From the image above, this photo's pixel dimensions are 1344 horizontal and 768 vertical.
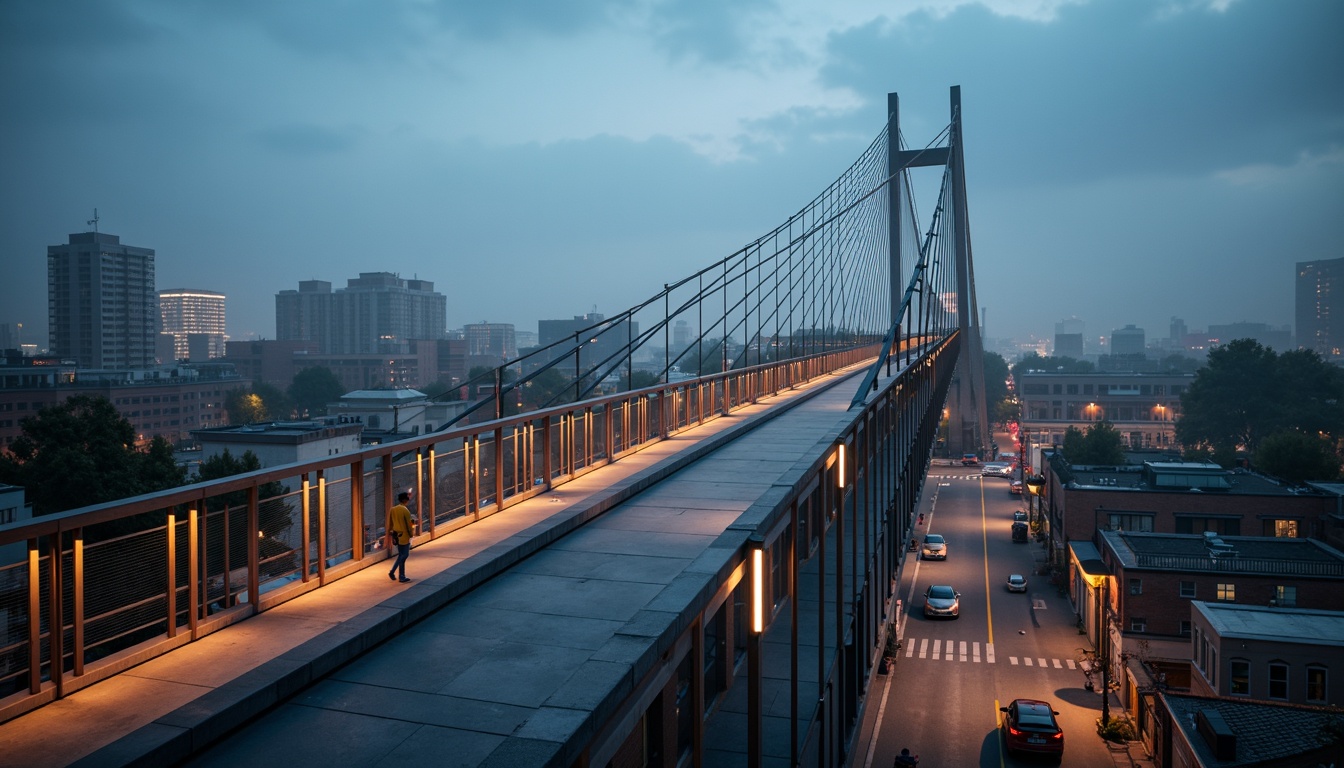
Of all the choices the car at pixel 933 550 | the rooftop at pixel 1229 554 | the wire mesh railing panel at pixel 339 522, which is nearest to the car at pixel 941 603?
the rooftop at pixel 1229 554

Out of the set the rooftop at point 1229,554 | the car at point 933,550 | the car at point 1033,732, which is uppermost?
the rooftop at point 1229,554

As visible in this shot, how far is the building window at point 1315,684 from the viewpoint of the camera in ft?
82.7

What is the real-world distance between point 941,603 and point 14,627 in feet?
117

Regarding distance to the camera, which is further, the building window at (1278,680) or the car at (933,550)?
the car at (933,550)

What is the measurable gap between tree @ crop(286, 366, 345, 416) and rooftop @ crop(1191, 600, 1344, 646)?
100121mm

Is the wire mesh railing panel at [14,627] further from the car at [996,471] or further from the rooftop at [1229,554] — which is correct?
the car at [996,471]

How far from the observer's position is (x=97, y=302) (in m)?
116

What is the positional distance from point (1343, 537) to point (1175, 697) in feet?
66.3

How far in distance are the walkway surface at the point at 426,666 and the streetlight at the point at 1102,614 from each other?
72.1 ft

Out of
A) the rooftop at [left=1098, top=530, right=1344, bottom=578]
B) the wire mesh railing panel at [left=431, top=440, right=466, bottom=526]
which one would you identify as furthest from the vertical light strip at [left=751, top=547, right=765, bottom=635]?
the rooftop at [left=1098, top=530, right=1344, bottom=578]

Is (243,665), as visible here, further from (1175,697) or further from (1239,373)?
(1239,373)

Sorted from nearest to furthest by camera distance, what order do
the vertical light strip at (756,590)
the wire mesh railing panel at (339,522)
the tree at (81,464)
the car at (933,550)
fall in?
the vertical light strip at (756,590) < the wire mesh railing panel at (339,522) < the tree at (81,464) < the car at (933,550)

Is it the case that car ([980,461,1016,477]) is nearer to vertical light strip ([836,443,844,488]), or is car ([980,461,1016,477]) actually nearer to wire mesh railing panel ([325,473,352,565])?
vertical light strip ([836,443,844,488])

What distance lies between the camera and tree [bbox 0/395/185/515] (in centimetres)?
3284
